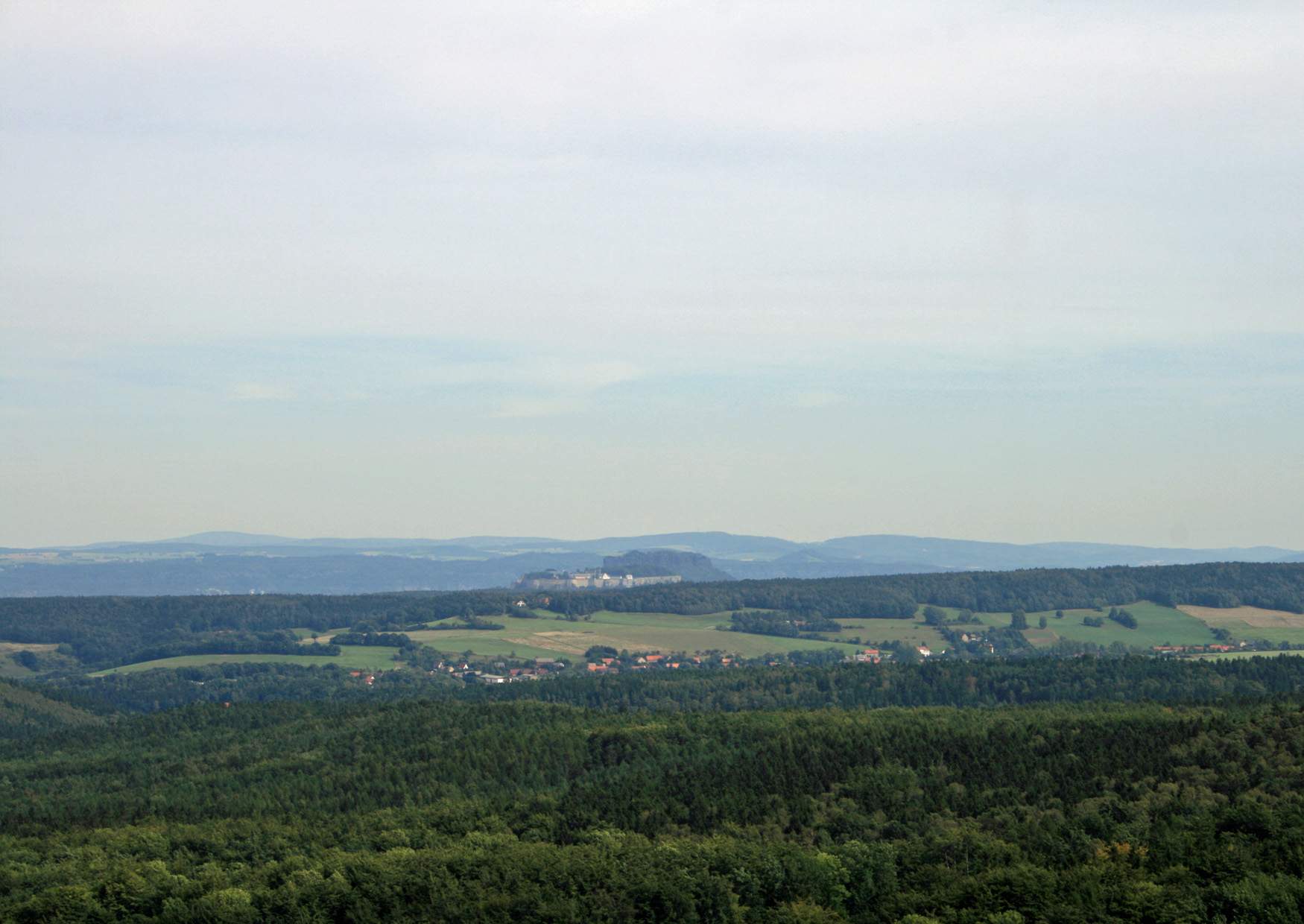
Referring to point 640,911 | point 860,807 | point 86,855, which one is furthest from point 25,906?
point 860,807

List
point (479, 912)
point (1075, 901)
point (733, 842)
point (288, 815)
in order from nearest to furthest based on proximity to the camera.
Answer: point (1075, 901) < point (479, 912) < point (733, 842) < point (288, 815)

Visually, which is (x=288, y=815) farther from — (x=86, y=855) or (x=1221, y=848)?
(x=1221, y=848)

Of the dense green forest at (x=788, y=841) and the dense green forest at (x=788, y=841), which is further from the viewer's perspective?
the dense green forest at (x=788, y=841)

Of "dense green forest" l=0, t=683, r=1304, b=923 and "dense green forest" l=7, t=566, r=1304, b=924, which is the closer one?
"dense green forest" l=7, t=566, r=1304, b=924

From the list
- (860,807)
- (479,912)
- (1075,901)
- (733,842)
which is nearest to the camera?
(1075,901)

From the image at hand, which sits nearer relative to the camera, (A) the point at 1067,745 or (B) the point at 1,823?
(A) the point at 1067,745

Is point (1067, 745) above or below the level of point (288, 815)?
above

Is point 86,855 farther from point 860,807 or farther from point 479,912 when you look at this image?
point 860,807

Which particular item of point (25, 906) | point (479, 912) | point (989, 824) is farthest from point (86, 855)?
point (989, 824)

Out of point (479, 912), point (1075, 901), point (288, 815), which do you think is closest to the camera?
point (1075, 901)
